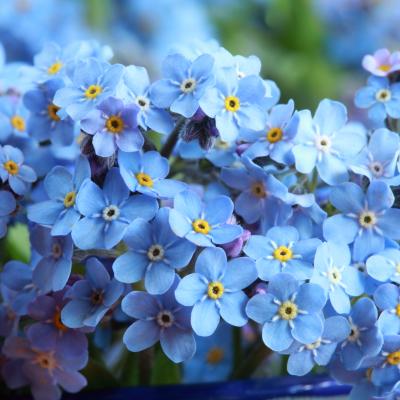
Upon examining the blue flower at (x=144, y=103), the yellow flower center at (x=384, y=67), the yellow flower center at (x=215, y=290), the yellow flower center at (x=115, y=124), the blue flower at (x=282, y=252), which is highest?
the yellow flower center at (x=384, y=67)

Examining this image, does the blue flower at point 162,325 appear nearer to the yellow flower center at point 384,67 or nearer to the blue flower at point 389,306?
the blue flower at point 389,306

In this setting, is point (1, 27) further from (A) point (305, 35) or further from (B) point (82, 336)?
(B) point (82, 336)

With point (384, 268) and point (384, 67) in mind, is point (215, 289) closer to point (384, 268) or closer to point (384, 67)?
point (384, 268)

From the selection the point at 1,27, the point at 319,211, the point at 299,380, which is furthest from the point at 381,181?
the point at 1,27

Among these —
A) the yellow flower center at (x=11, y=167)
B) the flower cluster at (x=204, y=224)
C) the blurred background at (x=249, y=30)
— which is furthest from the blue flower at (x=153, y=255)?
the blurred background at (x=249, y=30)

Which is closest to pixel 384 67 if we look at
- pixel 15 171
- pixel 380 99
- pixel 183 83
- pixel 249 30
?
pixel 380 99
